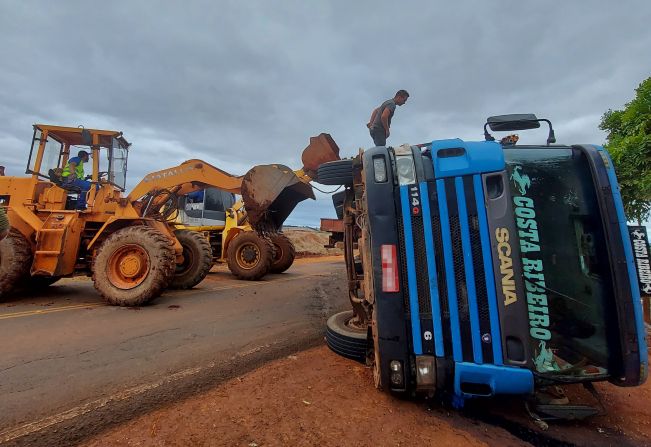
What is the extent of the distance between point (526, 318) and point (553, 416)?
2.75ft

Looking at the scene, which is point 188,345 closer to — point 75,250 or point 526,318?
point 526,318

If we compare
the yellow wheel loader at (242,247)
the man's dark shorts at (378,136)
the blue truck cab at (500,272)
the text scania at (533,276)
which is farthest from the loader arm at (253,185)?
the text scania at (533,276)

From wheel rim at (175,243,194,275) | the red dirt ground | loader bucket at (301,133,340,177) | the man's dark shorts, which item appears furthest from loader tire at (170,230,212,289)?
the red dirt ground

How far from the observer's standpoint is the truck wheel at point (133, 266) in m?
5.55

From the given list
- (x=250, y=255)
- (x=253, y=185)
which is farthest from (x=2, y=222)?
(x=250, y=255)

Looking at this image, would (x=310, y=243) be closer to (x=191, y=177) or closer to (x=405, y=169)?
(x=191, y=177)

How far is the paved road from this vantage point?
2.31 meters

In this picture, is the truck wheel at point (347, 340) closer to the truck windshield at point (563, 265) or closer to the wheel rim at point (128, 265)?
the truck windshield at point (563, 265)

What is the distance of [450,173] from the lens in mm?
2348

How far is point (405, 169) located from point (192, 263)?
6514mm

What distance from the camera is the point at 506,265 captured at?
2164 mm

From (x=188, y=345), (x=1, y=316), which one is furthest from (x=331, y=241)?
(x=1, y=316)

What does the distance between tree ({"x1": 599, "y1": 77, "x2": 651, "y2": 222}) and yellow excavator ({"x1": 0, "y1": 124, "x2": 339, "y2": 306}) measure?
486 cm

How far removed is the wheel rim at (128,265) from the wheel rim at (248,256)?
12.8 ft
